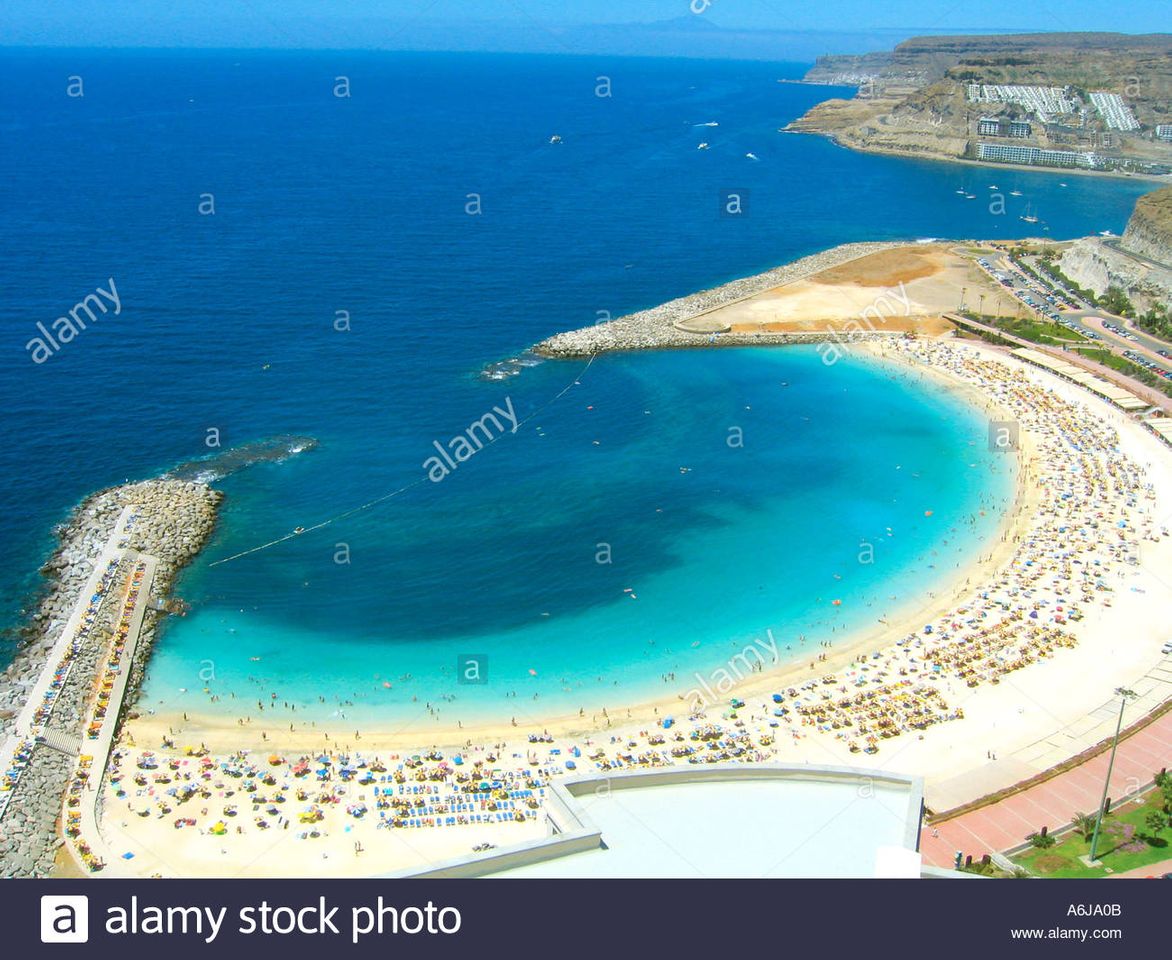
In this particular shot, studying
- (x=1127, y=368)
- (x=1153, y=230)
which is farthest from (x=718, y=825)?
(x=1153, y=230)

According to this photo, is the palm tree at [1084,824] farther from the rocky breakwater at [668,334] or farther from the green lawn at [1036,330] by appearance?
the green lawn at [1036,330]

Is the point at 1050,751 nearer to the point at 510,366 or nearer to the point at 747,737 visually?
the point at 747,737

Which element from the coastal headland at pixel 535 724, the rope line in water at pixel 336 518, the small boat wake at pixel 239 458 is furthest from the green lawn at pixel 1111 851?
the small boat wake at pixel 239 458

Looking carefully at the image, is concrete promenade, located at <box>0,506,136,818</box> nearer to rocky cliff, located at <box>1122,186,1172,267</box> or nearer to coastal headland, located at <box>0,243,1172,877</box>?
coastal headland, located at <box>0,243,1172,877</box>

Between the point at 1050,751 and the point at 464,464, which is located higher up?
the point at 464,464

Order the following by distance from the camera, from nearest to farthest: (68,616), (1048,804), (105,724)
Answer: (1048,804), (105,724), (68,616)

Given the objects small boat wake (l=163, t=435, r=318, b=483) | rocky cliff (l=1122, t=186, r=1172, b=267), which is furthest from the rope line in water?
rocky cliff (l=1122, t=186, r=1172, b=267)
